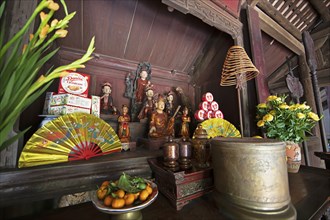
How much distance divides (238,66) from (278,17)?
1.85 m

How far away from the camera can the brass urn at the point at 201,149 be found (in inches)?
35.3

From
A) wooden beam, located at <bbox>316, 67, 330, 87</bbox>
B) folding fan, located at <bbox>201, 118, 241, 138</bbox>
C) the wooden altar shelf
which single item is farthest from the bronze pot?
wooden beam, located at <bbox>316, 67, 330, 87</bbox>

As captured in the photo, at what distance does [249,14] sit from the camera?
1.94 metres

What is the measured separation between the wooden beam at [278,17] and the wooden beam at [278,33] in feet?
0.20

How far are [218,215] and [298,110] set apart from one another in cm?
109

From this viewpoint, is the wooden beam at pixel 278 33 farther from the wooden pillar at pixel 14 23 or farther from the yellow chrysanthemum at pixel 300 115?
the wooden pillar at pixel 14 23

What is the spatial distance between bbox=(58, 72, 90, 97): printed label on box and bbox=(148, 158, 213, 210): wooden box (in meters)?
0.92

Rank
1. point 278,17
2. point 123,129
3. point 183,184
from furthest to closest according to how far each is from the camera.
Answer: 1. point 278,17
2. point 123,129
3. point 183,184

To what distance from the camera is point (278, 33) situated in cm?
248

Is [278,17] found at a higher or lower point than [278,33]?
higher

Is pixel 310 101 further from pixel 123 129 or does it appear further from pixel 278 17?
pixel 123 129

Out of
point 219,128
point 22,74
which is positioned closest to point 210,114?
point 219,128

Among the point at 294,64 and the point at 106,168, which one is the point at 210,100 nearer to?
the point at 106,168

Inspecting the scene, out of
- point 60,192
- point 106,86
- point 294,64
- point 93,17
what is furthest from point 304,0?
point 60,192
